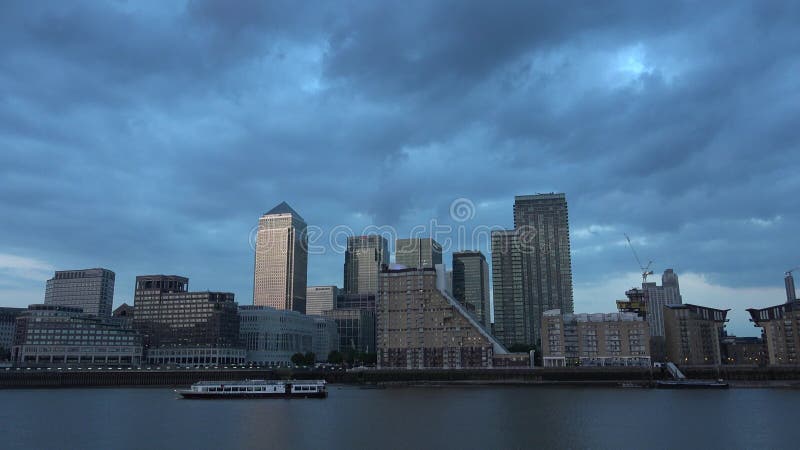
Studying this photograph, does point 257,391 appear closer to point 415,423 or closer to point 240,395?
point 240,395

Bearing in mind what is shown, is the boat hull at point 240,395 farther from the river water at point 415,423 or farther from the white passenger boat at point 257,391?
the river water at point 415,423

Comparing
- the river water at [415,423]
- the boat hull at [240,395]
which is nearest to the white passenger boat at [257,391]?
the boat hull at [240,395]

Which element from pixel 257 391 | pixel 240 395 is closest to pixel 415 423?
pixel 257 391

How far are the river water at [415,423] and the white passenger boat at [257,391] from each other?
1747cm

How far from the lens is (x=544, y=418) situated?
94938mm

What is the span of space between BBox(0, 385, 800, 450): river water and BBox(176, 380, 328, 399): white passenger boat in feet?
57.3

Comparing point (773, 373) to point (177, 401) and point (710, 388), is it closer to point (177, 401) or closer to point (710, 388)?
point (710, 388)

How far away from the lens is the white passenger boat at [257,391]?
15238 centimetres

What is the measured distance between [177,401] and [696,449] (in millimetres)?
109112

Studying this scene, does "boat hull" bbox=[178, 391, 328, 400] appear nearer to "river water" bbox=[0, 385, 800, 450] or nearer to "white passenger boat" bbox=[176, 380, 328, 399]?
"white passenger boat" bbox=[176, 380, 328, 399]

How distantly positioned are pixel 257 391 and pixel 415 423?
2992 inches

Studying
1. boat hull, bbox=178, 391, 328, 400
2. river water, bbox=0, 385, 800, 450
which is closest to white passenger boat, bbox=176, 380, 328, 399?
boat hull, bbox=178, 391, 328, 400

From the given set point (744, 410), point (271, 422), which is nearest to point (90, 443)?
point (271, 422)

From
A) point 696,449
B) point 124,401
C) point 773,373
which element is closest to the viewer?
point 696,449
